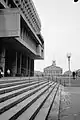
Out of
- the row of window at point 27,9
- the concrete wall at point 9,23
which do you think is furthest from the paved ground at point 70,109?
the row of window at point 27,9

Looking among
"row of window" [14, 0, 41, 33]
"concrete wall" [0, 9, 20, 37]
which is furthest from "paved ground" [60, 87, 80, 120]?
"row of window" [14, 0, 41, 33]

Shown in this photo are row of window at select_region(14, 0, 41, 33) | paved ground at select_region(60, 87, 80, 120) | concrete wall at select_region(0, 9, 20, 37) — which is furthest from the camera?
row of window at select_region(14, 0, 41, 33)

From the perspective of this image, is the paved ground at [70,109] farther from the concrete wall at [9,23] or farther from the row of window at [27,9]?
the row of window at [27,9]

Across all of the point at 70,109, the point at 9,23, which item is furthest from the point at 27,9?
the point at 70,109

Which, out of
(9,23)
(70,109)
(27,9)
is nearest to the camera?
(70,109)

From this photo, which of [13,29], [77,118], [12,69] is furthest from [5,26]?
[77,118]

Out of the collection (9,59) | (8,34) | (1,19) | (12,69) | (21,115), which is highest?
(1,19)

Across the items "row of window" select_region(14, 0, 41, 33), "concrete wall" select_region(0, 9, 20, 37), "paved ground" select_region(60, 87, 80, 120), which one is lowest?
"paved ground" select_region(60, 87, 80, 120)

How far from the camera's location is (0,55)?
25188 mm

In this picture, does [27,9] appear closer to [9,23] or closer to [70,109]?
[9,23]

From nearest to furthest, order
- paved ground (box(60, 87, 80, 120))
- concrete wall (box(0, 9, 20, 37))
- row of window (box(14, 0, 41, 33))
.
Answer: paved ground (box(60, 87, 80, 120)), concrete wall (box(0, 9, 20, 37)), row of window (box(14, 0, 41, 33))

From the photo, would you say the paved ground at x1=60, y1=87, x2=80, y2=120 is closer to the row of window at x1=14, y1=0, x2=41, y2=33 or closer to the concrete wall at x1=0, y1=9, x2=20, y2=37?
the concrete wall at x1=0, y1=9, x2=20, y2=37

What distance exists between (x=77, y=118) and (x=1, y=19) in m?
17.1

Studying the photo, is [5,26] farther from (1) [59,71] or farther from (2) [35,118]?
(1) [59,71]
